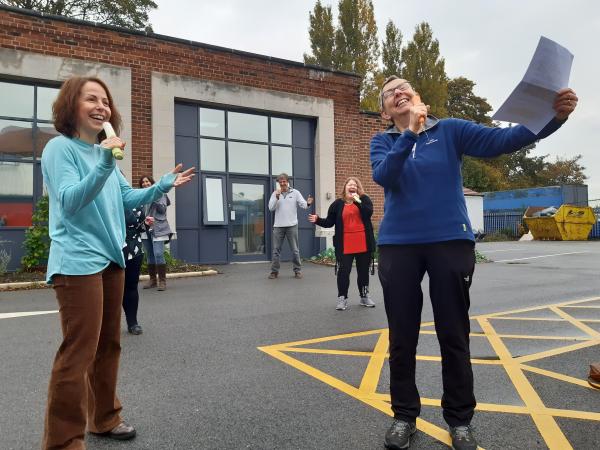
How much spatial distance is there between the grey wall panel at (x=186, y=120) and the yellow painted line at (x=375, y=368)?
906cm

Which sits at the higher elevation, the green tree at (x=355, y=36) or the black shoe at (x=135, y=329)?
the green tree at (x=355, y=36)

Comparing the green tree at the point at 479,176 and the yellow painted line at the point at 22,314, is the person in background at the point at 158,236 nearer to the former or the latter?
the yellow painted line at the point at 22,314

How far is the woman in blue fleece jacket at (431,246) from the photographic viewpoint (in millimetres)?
2500

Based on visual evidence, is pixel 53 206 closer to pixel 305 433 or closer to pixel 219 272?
pixel 305 433

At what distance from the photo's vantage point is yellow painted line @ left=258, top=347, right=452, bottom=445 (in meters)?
2.69

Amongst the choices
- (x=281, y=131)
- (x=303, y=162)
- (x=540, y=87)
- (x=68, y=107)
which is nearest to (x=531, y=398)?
(x=540, y=87)

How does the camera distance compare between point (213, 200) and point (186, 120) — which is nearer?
point (186, 120)

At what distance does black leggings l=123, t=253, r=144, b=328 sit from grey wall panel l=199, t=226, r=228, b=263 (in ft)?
23.9

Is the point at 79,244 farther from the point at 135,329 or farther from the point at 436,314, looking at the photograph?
the point at 135,329

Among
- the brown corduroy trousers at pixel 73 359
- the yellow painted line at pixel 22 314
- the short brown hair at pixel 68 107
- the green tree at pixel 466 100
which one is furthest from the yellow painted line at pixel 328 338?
the green tree at pixel 466 100

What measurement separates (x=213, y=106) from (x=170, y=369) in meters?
9.95

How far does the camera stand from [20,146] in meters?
10.6

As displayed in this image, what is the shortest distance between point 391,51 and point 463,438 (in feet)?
94.9

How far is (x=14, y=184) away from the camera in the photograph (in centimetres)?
1046
